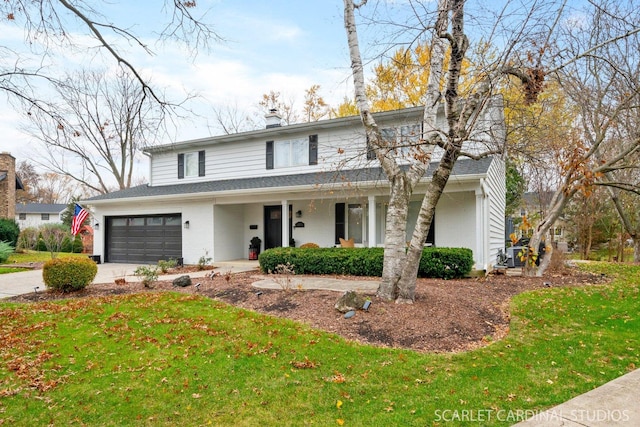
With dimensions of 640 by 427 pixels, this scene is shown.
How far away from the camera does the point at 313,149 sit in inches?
527

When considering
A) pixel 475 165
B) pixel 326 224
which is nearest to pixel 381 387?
pixel 475 165

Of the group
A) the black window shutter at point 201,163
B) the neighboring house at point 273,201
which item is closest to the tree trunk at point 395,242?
the neighboring house at point 273,201

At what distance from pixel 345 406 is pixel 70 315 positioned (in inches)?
195

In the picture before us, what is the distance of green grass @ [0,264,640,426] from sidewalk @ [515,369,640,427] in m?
0.18

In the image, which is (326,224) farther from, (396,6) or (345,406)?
(345,406)

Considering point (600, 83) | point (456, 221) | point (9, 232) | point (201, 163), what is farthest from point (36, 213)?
point (600, 83)

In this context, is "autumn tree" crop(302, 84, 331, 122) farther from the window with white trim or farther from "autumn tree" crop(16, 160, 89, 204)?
"autumn tree" crop(16, 160, 89, 204)

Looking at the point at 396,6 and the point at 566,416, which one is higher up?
the point at 396,6

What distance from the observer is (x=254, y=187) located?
41.3 ft

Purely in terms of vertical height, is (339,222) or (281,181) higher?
(281,181)

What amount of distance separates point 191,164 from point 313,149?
5800 mm

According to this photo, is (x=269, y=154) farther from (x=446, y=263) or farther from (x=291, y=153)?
(x=446, y=263)

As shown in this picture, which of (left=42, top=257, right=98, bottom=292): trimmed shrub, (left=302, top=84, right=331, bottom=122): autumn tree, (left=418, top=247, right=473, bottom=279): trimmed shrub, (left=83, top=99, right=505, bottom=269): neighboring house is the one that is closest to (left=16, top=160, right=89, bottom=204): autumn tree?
(left=302, top=84, right=331, bottom=122): autumn tree

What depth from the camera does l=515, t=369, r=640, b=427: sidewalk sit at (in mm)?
2748
